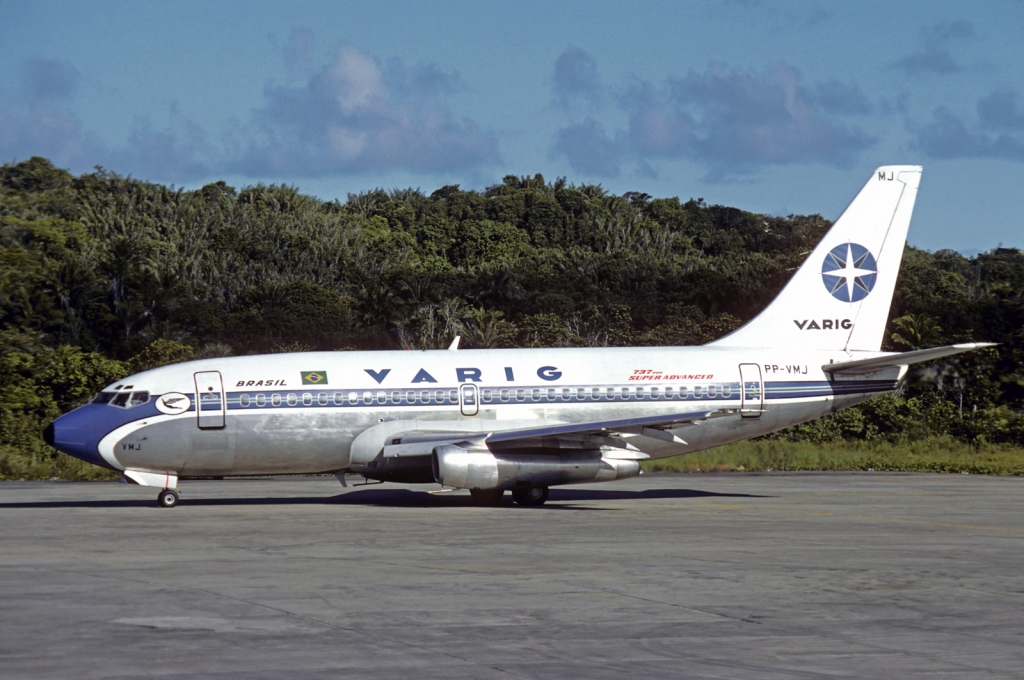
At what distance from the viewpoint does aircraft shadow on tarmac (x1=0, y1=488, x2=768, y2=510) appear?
28.8 m

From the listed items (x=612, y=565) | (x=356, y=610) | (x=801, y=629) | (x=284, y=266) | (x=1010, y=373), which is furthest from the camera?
(x=284, y=266)

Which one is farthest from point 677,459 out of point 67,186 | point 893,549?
point 67,186

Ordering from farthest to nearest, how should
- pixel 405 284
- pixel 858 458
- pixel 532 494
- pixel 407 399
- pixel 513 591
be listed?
pixel 405 284 → pixel 858 458 → pixel 407 399 → pixel 532 494 → pixel 513 591

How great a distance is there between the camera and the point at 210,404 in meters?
28.0

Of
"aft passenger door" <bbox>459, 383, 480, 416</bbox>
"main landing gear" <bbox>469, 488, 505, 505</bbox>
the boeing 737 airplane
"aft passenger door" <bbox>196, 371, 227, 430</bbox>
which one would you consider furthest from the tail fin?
"aft passenger door" <bbox>196, 371, 227, 430</bbox>

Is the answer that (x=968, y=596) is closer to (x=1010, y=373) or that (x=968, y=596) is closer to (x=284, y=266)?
(x=1010, y=373)

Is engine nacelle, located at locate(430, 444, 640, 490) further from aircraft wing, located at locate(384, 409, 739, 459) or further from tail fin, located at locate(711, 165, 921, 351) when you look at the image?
tail fin, located at locate(711, 165, 921, 351)

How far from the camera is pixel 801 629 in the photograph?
1243 centimetres

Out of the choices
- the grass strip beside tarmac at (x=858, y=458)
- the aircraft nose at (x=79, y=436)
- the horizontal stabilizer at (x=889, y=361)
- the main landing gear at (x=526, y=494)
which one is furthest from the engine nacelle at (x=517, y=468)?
the grass strip beside tarmac at (x=858, y=458)

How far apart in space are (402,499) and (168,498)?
5841 millimetres

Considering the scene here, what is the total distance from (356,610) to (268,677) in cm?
342

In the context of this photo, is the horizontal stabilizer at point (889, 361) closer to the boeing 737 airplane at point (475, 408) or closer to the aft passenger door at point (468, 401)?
the boeing 737 airplane at point (475, 408)

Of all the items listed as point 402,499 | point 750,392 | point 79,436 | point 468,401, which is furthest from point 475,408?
point 79,436

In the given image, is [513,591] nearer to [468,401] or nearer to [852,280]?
[468,401]
